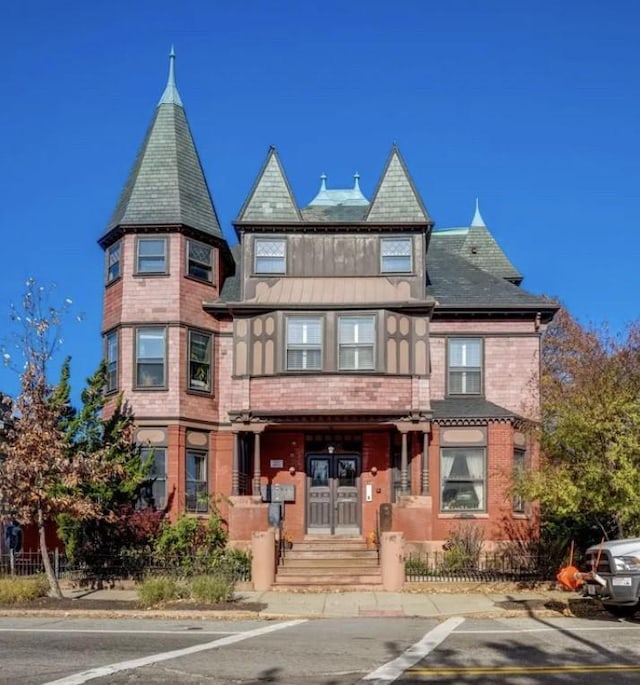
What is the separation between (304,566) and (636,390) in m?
8.72

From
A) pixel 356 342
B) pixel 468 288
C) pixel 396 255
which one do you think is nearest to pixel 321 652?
pixel 356 342

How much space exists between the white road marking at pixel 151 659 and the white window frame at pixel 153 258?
12910mm

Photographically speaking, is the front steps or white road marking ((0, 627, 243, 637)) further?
the front steps

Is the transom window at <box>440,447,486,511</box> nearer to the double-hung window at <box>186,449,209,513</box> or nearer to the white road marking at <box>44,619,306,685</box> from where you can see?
the double-hung window at <box>186,449,209,513</box>

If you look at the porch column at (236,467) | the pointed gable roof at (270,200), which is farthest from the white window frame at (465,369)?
the porch column at (236,467)

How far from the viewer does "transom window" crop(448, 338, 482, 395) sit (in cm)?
2597

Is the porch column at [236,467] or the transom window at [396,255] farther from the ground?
the transom window at [396,255]

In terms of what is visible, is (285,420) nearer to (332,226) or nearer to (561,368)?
(332,226)

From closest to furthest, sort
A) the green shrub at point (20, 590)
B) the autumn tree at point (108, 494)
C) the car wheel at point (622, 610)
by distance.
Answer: the car wheel at point (622, 610) < the green shrub at point (20, 590) < the autumn tree at point (108, 494)

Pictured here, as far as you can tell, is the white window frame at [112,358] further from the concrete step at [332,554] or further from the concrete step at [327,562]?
the concrete step at [327,562]

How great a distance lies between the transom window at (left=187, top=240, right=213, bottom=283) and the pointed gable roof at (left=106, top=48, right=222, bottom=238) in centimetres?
49

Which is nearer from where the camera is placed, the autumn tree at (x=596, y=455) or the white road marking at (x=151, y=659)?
the white road marking at (x=151, y=659)

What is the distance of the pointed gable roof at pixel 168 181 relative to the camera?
25097 mm

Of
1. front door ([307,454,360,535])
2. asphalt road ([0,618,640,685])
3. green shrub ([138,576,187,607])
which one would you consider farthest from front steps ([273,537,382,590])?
asphalt road ([0,618,640,685])
